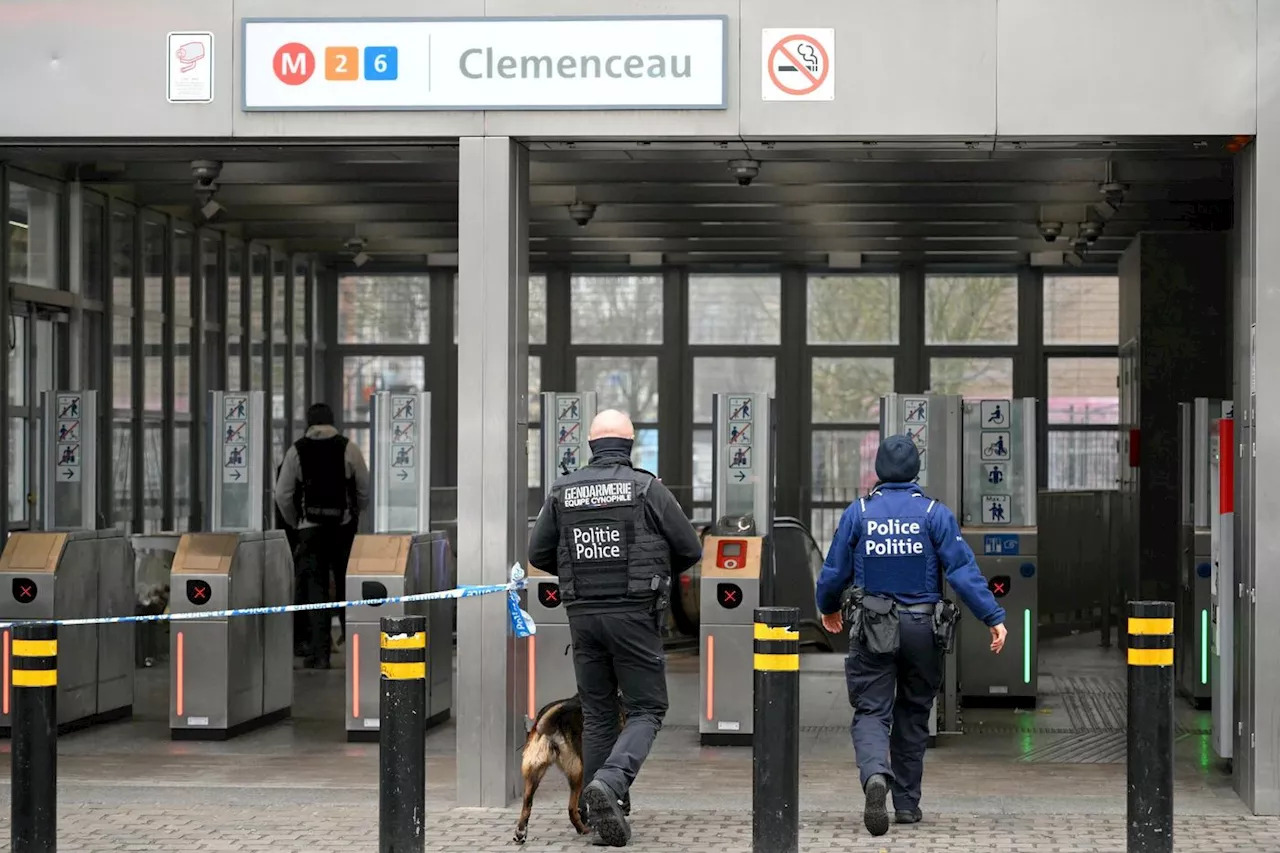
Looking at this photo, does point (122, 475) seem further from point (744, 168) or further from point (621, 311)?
point (744, 168)

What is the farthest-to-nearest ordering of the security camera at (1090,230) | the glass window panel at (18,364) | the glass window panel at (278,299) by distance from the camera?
the glass window panel at (278,299)
the security camera at (1090,230)
the glass window panel at (18,364)

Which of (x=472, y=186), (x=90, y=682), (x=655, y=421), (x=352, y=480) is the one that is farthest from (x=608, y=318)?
(x=472, y=186)

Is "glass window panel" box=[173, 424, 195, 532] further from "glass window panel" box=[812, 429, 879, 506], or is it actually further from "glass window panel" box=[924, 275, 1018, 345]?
"glass window panel" box=[924, 275, 1018, 345]

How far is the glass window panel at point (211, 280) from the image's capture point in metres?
15.3

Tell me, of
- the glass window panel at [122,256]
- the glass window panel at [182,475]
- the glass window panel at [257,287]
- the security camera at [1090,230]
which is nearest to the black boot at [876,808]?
the security camera at [1090,230]

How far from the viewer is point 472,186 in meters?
8.13

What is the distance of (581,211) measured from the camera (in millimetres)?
13266

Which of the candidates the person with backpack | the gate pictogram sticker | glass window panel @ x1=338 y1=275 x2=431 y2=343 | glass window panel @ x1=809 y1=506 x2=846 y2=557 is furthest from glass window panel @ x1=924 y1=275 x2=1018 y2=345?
the gate pictogram sticker

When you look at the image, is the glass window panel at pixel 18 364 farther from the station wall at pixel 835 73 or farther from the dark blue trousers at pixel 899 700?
the dark blue trousers at pixel 899 700

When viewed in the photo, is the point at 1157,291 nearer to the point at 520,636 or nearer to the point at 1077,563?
the point at 1077,563

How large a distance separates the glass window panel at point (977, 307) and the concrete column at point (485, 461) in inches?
403

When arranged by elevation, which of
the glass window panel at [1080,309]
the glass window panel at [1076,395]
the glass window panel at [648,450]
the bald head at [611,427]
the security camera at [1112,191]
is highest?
the security camera at [1112,191]

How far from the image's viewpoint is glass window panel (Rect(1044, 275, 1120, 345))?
17.5 meters

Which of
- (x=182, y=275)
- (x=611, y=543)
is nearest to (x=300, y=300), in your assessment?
(x=182, y=275)
